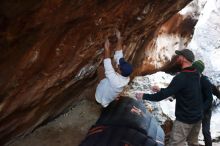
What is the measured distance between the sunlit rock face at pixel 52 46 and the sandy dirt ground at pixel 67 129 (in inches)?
6.1

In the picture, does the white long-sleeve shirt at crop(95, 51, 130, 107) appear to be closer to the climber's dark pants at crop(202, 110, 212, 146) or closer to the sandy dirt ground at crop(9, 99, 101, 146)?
the sandy dirt ground at crop(9, 99, 101, 146)

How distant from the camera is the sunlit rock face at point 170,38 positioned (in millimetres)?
7867

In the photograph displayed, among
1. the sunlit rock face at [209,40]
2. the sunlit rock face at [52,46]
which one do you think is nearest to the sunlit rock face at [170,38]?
the sunlit rock face at [209,40]

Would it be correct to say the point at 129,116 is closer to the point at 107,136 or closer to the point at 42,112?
the point at 107,136

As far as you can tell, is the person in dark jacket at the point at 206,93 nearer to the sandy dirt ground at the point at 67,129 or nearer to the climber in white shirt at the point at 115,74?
the climber in white shirt at the point at 115,74

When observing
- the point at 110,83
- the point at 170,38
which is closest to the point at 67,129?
the point at 110,83

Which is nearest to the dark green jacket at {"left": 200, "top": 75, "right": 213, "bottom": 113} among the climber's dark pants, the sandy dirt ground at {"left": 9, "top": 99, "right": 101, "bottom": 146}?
the climber's dark pants

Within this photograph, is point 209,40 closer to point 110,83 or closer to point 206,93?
point 206,93

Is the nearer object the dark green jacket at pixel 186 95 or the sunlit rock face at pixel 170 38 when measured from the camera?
the dark green jacket at pixel 186 95

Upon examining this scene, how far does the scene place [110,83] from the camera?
15.4 feet

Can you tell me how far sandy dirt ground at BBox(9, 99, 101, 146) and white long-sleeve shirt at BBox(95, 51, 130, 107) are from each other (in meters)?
0.48

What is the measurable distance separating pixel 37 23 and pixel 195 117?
300 centimetres

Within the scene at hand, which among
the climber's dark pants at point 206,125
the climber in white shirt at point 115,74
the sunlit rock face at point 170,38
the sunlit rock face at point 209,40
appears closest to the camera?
the climber in white shirt at point 115,74

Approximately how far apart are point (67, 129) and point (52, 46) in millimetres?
2154
